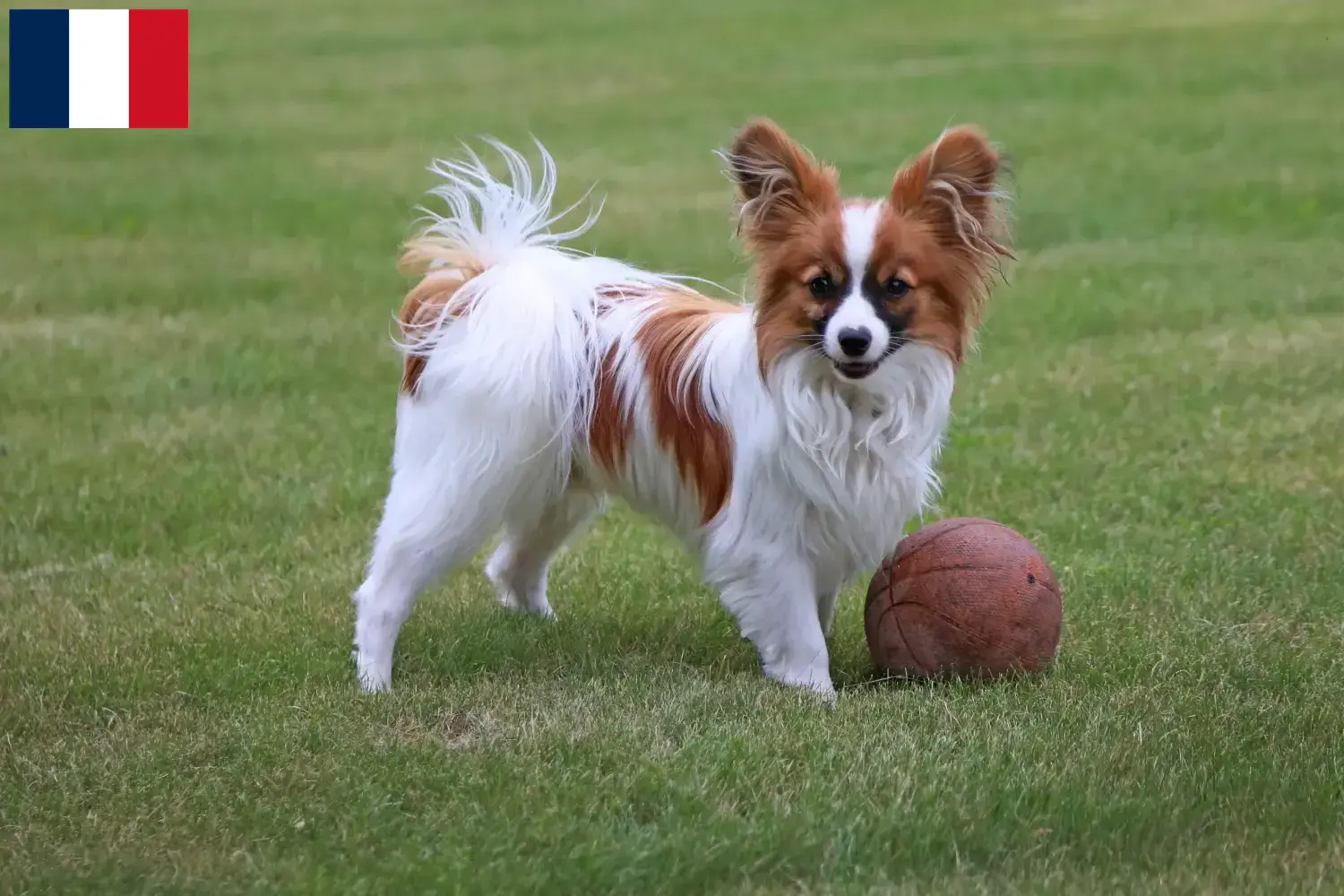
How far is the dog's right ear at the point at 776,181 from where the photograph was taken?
16.9 feet

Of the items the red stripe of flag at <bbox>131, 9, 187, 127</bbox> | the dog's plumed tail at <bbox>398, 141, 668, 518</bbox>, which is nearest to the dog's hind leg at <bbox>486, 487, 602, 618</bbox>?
the dog's plumed tail at <bbox>398, 141, 668, 518</bbox>

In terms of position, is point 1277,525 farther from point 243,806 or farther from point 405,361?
point 243,806

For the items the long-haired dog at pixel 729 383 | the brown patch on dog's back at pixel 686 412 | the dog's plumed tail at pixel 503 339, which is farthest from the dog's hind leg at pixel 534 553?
the brown patch on dog's back at pixel 686 412

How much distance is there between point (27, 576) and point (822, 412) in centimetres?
363

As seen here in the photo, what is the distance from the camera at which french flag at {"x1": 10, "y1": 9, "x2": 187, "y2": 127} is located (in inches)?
624

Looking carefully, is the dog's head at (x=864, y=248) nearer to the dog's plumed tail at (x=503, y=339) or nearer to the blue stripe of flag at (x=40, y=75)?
the dog's plumed tail at (x=503, y=339)

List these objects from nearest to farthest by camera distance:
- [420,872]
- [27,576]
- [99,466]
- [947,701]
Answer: [420,872] < [947,701] < [27,576] < [99,466]

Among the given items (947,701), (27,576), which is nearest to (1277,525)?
(947,701)

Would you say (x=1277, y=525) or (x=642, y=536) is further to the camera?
(x=642, y=536)

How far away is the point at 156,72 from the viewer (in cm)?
2211

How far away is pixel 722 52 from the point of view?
80.2 feet

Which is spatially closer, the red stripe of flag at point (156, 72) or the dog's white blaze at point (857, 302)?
the dog's white blaze at point (857, 302)

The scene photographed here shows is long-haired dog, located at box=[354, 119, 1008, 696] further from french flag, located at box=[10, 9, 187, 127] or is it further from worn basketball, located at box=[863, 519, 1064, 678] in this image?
french flag, located at box=[10, 9, 187, 127]

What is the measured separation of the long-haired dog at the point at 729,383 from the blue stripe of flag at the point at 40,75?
13.6m
